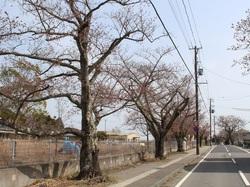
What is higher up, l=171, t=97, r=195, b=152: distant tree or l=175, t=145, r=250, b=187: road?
l=171, t=97, r=195, b=152: distant tree

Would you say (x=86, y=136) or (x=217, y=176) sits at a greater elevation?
(x=86, y=136)

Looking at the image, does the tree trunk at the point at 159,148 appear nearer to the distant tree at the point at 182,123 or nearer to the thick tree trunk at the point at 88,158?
the distant tree at the point at 182,123

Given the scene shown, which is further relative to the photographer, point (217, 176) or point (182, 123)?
point (182, 123)

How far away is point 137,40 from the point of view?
22.7 meters

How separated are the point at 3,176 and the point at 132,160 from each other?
961 inches

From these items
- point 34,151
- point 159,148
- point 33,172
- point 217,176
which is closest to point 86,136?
point 34,151

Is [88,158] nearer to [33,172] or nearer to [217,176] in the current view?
[33,172]

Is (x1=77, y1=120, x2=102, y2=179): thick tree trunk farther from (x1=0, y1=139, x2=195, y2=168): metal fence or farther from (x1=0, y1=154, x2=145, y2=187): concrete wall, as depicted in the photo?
(x1=0, y1=139, x2=195, y2=168): metal fence

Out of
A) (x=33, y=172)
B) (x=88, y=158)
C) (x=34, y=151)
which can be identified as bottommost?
(x=33, y=172)

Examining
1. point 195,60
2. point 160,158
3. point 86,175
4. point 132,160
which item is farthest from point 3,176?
point 195,60

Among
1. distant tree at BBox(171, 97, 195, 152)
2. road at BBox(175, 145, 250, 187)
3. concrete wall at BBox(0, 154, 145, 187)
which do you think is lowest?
road at BBox(175, 145, 250, 187)

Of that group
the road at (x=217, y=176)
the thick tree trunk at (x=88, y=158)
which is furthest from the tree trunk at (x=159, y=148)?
the thick tree trunk at (x=88, y=158)

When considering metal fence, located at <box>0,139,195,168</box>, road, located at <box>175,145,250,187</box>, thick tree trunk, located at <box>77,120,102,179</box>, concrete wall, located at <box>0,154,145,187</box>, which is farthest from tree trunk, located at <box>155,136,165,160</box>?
thick tree trunk, located at <box>77,120,102,179</box>

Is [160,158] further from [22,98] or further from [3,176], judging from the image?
[3,176]
